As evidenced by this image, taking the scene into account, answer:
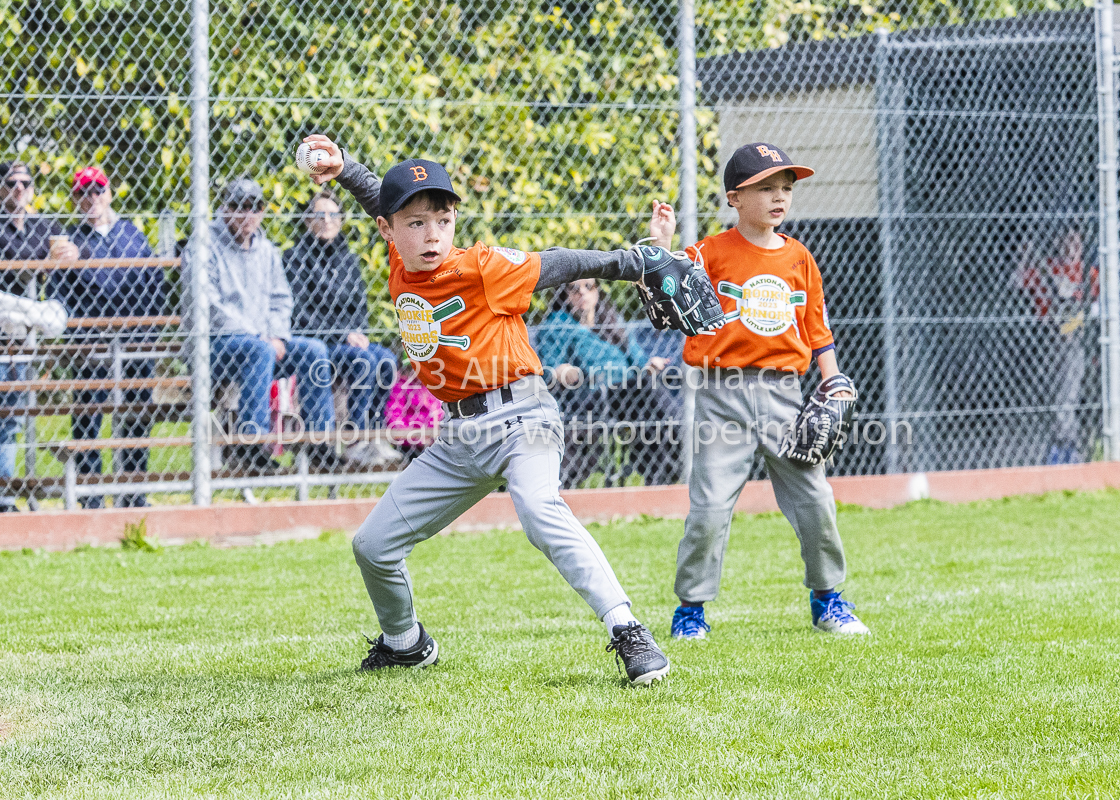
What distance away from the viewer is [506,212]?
25.1 ft

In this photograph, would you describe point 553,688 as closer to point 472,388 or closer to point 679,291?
point 472,388

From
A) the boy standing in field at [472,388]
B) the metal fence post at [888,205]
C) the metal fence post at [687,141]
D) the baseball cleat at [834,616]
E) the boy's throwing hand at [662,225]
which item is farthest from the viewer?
the metal fence post at [888,205]

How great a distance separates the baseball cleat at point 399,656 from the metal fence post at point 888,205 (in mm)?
4830

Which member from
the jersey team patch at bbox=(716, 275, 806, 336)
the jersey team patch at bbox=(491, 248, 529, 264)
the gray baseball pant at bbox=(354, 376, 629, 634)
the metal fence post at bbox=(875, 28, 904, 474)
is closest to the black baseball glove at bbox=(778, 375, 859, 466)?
the jersey team patch at bbox=(716, 275, 806, 336)

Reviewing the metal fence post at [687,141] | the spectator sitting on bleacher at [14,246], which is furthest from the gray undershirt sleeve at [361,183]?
the metal fence post at [687,141]

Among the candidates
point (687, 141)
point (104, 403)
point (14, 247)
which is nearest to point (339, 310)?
point (104, 403)

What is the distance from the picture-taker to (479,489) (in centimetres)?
391

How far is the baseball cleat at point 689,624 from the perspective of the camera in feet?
14.4

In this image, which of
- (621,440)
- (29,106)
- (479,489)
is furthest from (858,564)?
(29,106)

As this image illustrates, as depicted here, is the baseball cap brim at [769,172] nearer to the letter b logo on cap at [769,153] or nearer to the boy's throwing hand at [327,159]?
the letter b logo on cap at [769,153]

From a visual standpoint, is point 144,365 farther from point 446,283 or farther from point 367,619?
point 446,283

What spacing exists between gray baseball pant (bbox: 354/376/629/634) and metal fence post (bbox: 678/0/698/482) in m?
3.84

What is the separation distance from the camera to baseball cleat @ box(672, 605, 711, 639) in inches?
173

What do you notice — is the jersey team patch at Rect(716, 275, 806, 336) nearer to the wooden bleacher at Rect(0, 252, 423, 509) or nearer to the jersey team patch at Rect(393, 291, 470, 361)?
the jersey team patch at Rect(393, 291, 470, 361)
